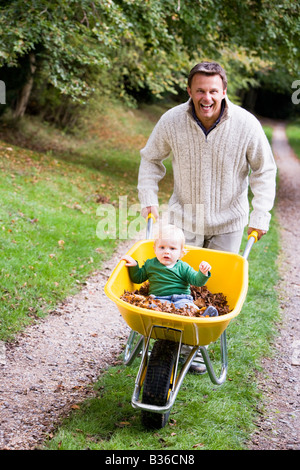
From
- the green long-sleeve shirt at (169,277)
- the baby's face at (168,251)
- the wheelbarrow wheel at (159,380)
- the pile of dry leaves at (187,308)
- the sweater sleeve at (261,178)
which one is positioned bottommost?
the wheelbarrow wheel at (159,380)

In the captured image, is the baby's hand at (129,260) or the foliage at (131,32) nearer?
the baby's hand at (129,260)

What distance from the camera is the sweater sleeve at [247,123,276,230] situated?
356 centimetres

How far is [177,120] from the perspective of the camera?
143 inches

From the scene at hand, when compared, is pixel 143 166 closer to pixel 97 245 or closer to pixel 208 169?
pixel 208 169

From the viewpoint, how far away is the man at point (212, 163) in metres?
A: 3.46

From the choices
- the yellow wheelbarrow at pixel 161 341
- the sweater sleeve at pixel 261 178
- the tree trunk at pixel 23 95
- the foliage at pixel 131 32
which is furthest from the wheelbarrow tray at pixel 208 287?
the tree trunk at pixel 23 95

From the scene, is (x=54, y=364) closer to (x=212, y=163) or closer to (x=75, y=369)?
(x=75, y=369)

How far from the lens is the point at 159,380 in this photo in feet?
9.57

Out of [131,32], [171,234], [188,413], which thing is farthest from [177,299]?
[131,32]

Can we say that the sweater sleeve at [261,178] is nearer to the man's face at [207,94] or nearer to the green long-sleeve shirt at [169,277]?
the man's face at [207,94]

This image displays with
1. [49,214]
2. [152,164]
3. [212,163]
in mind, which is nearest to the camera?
[212,163]

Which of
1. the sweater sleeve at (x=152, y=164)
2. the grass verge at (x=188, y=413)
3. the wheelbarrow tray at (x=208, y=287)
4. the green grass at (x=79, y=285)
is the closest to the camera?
the wheelbarrow tray at (x=208, y=287)

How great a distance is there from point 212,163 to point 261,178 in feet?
1.18

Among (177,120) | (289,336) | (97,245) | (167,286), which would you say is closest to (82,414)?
(167,286)
